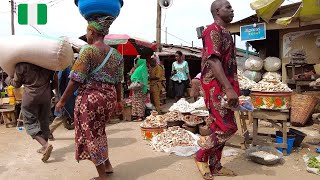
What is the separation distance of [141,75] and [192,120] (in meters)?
2.67

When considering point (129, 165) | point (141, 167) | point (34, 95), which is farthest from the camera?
point (34, 95)

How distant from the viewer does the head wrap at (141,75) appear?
27.0 feet

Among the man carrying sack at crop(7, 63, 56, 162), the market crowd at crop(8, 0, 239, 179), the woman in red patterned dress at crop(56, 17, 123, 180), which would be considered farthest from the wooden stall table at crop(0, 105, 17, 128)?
the woman in red patterned dress at crop(56, 17, 123, 180)

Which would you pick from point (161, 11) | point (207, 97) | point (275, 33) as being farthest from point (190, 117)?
point (161, 11)

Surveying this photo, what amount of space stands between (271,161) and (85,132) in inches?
99.7

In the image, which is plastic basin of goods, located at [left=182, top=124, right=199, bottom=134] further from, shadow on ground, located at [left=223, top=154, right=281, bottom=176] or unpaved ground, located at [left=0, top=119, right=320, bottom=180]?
shadow on ground, located at [left=223, top=154, right=281, bottom=176]

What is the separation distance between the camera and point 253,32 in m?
9.12

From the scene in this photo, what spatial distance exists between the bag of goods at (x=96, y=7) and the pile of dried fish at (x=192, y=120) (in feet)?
9.64

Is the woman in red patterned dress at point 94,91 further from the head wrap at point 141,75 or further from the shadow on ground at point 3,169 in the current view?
the head wrap at point 141,75

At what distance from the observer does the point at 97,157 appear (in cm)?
354

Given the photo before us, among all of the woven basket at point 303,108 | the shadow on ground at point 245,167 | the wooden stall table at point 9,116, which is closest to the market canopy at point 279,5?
the woven basket at point 303,108

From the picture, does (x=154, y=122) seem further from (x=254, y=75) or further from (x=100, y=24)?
(x=254, y=75)

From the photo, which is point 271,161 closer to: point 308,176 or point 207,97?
point 308,176

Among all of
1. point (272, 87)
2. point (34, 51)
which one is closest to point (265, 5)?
point (272, 87)
